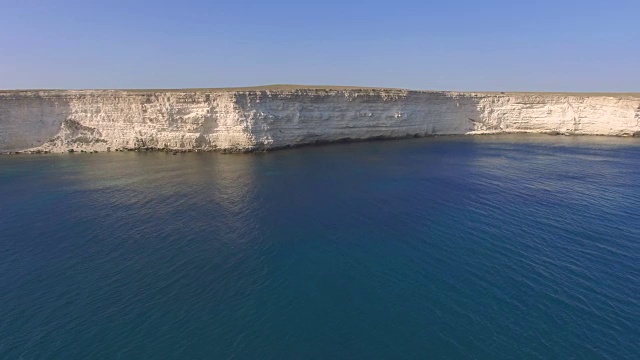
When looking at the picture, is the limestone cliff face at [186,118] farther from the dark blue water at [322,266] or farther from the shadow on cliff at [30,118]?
the dark blue water at [322,266]

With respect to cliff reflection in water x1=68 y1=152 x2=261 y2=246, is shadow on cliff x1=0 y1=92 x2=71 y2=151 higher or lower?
higher

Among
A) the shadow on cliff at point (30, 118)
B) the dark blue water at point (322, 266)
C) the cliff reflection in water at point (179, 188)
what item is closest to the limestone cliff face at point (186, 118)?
the shadow on cliff at point (30, 118)

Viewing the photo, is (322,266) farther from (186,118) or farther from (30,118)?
(30,118)

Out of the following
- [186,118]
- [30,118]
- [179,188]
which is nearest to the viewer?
[179,188]

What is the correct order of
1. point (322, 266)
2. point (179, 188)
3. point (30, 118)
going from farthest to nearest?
1. point (30, 118)
2. point (179, 188)
3. point (322, 266)

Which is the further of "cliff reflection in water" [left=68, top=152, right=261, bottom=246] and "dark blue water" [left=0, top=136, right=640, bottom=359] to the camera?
"cliff reflection in water" [left=68, top=152, right=261, bottom=246]

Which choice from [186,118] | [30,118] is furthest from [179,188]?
[30,118]

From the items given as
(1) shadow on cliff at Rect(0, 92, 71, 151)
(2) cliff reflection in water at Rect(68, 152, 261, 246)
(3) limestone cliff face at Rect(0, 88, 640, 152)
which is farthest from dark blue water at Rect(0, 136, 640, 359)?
(1) shadow on cliff at Rect(0, 92, 71, 151)

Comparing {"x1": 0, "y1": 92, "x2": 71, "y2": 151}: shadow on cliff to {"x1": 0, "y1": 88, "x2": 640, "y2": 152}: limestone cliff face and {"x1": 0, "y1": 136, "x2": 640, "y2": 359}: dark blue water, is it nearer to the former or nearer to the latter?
{"x1": 0, "y1": 88, "x2": 640, "y2": 152}: limestone cliff face
